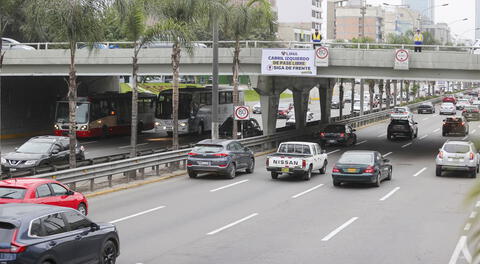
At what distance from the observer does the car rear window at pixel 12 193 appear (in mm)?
16203

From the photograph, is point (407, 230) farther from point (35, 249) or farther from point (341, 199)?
point (35, 249)

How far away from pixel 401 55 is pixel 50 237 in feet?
101

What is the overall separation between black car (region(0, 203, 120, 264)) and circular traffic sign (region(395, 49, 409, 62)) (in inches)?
1123

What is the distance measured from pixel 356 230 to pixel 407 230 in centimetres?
128

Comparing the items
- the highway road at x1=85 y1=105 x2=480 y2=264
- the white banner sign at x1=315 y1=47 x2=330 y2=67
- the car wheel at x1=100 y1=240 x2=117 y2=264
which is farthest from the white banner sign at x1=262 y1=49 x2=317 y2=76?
the car wheel at x1=100 y1=240 x2=117 y2=264

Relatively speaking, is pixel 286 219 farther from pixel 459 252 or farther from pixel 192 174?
pixel 192 174

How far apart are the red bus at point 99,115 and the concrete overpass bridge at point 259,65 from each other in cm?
316

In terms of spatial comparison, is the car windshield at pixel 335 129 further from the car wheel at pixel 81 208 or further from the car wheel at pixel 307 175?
the car wheel at pixel 81 208

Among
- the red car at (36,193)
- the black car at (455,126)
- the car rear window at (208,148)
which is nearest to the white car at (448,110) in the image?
the black car at (455,126)

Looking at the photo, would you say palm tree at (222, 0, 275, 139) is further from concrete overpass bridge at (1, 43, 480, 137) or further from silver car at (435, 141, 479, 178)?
silver car at (435, 141, 479, 178)

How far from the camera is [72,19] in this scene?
25.1m

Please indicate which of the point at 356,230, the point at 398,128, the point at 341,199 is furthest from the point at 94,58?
the point at 356,230

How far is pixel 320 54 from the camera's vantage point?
39812 millimetres

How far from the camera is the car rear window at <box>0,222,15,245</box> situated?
9938 mm
